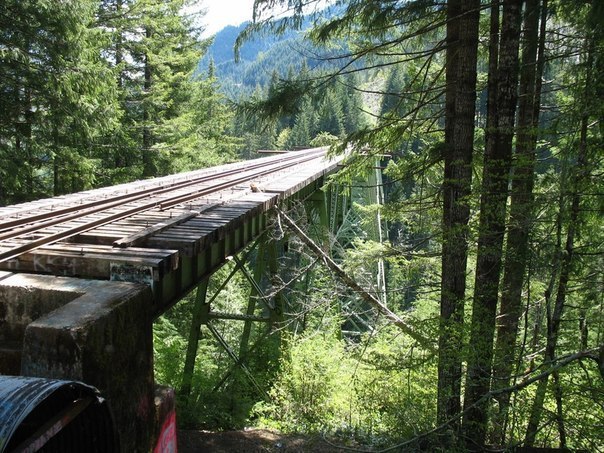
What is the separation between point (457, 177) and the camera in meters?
4.73

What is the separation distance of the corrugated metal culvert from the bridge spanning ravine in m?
0.43

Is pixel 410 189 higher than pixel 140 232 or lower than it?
higher

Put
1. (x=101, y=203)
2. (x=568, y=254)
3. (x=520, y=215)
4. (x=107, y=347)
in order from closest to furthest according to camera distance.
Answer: (x=107, y=347) < (x=568, y=254) < (x=520, y=215) < (x=101, y=203)

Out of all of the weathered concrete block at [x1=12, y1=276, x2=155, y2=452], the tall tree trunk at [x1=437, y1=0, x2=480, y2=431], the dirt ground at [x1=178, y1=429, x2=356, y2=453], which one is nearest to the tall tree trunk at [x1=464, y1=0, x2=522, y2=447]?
the tall tree trunk at [x1=437, y1=0, x2=480, y2=431]

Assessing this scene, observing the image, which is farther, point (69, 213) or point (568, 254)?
point (69, 213)

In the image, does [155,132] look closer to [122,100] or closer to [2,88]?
[122,100]

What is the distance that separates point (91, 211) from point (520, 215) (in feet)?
15.9

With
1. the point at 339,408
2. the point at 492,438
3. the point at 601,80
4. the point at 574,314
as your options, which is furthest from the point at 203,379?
the point at 601,80

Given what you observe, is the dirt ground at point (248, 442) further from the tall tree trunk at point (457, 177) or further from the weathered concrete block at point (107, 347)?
the weathered concrete block at point (107, 347)

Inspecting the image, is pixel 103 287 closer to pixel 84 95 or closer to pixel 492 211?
pixel 492 211

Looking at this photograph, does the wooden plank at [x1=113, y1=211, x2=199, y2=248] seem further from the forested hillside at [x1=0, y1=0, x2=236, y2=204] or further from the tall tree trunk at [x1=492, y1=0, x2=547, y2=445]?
the forested hillside at [x1=0, y1=0, x2=236, y2=204]

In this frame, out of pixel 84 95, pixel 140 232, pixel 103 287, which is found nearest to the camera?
pixel 103 287

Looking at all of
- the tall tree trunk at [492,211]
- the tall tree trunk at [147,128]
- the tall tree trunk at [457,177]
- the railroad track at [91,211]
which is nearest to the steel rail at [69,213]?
the railroad track at [91,211]

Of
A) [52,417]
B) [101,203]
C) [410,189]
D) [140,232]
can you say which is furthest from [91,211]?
[410,189]
